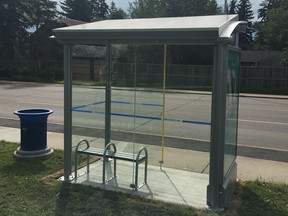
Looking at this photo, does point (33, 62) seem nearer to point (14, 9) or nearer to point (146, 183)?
point (14, 9)

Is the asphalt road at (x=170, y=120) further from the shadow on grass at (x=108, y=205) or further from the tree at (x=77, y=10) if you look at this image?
the tree at (x=77, y=10)

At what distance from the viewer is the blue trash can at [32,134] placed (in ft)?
21.8

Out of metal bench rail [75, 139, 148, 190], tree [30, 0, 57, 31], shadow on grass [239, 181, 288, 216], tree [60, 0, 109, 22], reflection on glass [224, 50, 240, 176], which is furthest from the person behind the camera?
tree [60, 0, 109, 22]

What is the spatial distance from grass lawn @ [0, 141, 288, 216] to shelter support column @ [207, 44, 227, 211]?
23cm

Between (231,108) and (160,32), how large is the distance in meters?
1.46

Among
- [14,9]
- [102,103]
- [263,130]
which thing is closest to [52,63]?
[14,9]

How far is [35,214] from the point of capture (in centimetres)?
441

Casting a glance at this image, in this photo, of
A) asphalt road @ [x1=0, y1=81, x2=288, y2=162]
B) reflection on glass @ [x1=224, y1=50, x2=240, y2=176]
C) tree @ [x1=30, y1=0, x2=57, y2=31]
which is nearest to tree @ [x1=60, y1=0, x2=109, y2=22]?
tree @ [x1=30, y1=0, x2=57, y2=31]

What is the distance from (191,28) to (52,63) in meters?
34.2

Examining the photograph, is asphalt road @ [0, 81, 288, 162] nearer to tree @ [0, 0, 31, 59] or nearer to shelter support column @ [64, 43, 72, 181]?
shelter support column @ [64, 43, 72, 181]

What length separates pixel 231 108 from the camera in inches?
207

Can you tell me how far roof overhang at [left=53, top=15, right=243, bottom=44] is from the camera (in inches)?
178

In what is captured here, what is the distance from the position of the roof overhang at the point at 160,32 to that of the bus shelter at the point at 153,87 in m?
0.01

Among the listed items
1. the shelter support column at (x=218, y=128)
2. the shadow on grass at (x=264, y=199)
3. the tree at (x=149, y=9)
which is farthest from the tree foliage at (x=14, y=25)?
the shelter support column at (x=218, y=128)
